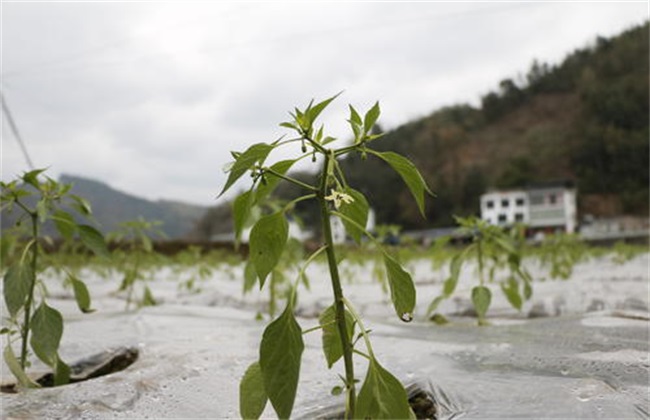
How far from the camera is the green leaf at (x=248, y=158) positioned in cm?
50

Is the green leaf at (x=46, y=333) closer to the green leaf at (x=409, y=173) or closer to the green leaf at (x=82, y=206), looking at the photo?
the green leaf at (x=82, y=206)

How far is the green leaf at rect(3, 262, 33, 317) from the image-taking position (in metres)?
1.02

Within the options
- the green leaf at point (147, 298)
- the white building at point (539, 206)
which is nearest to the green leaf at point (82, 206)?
the green leaf at point (147, 298)

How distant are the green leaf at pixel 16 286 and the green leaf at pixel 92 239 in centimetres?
12

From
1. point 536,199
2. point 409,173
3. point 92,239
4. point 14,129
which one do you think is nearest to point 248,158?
point 409,173

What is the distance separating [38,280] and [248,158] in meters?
0.83

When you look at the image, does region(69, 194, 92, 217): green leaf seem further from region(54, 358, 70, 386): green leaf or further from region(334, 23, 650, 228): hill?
region(334, 23, 650, 228): hill

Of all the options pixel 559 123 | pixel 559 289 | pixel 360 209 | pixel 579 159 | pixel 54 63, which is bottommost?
pixel 559 289

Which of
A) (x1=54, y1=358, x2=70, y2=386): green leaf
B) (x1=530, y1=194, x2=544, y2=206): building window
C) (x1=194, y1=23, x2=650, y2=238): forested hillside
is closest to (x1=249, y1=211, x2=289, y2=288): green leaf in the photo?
(x1=54, y1=358, x2=70, y2=386): green leaf

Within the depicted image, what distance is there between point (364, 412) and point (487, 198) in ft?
50.2

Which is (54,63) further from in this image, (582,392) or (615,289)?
(615,289)

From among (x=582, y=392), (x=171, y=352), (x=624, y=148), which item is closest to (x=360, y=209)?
(x=582, y=392)

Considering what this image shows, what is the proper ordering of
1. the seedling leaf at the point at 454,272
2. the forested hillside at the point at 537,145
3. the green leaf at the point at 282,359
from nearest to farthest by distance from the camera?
the green leaf at the point at 282,359
the seedling leaf at the point at 454,272
the forested hillside at the point at 537,145

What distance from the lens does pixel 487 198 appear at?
15094mm
